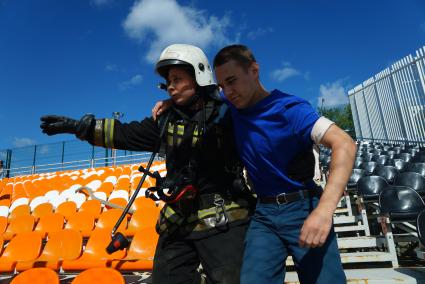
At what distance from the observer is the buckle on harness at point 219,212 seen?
1.96 meters

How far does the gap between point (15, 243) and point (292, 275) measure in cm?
419

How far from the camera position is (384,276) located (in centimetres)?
335

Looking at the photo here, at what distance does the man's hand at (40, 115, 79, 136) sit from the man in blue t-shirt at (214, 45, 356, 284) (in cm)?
117

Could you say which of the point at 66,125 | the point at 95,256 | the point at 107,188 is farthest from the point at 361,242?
the point at 107,188

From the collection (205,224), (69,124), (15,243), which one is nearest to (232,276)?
(205,224)

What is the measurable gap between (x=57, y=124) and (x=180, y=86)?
3.02 feet

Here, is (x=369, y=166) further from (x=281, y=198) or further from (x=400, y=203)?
(x=281, y=198)

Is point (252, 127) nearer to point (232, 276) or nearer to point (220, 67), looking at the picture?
point (220, 67)

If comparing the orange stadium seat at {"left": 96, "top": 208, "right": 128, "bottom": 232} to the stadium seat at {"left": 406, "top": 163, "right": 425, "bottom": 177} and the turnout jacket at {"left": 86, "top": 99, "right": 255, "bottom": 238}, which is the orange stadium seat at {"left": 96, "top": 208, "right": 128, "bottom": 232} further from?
the stadium seat at {"left": 406, "top": 163, "right": 425, "bottom": 177}

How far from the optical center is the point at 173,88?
2.16 metres

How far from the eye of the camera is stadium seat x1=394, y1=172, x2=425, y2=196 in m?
5.62

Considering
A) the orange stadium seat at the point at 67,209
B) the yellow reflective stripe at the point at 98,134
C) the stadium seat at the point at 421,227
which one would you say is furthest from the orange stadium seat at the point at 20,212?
the stadium seat at the point at 421,227

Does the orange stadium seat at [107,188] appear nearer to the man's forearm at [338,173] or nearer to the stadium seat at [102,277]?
the stadium seat at [102,277]

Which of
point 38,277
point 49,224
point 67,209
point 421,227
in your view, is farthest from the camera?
point 67,209
